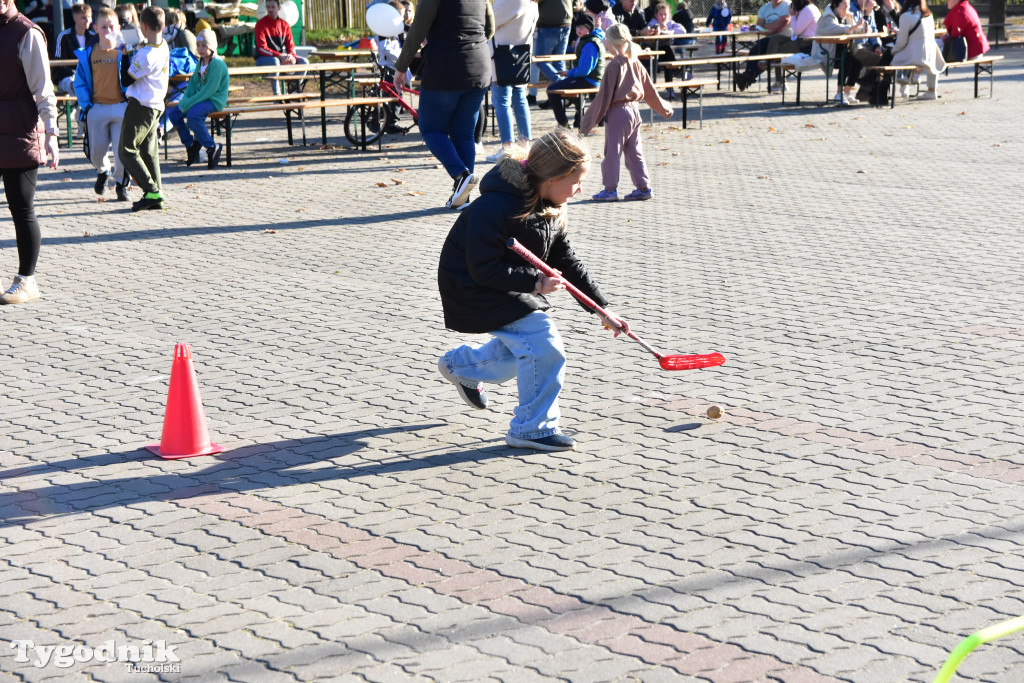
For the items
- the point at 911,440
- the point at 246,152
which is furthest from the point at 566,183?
the point at 246,152

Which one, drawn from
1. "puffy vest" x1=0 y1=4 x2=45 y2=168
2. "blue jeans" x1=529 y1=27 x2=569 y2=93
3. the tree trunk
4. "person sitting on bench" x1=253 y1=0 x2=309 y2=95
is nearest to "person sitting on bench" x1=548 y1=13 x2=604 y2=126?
"blue jeans" x1=529 y1=27 x2=569 y2=93

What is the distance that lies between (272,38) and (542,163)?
47.9 ft

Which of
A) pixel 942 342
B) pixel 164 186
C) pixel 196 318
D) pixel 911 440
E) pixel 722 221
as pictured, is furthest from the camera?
pixel 164 186

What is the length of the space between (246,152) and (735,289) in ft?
28.7

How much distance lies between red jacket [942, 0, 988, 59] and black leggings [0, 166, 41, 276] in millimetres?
16362

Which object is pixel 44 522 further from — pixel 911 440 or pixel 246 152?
pixel 246 152

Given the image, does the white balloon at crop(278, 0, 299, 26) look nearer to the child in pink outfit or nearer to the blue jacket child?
the blue jacket child

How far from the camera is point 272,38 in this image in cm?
1850

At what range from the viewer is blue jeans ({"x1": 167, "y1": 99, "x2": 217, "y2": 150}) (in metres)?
13.3

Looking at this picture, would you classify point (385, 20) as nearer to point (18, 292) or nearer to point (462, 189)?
point (462, 189)

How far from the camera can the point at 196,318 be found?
7.49 m

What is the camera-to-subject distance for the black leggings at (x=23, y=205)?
24.9 feet

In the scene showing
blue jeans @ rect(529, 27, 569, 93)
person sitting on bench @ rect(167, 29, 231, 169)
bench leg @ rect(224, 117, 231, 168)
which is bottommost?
bench leg @ rect(224, 117, 231, 168)

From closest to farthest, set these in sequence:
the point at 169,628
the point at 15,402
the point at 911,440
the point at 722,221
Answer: the point at 169,628, the point at 911,440, the point at 15,402, the point at 722,221
